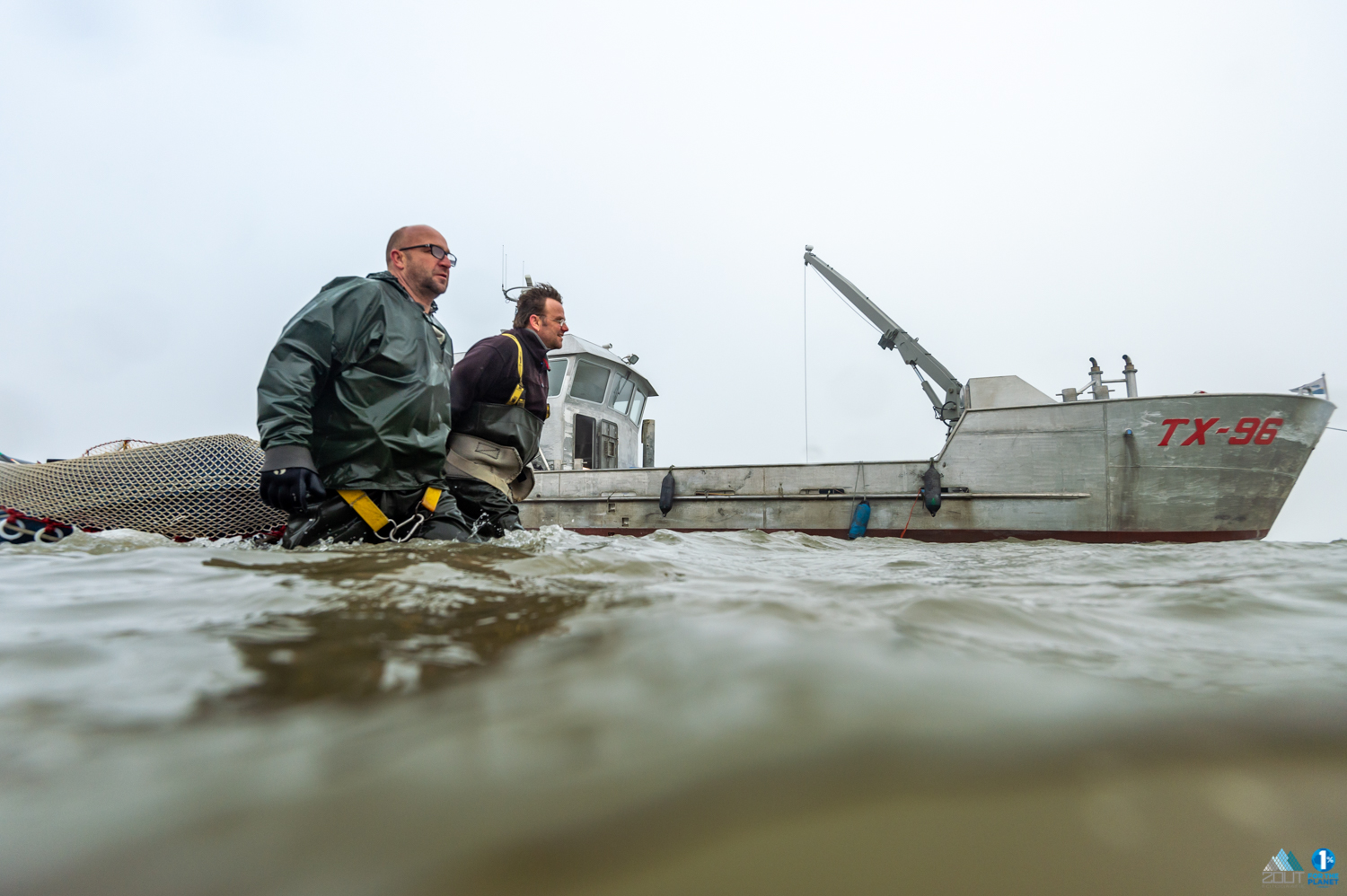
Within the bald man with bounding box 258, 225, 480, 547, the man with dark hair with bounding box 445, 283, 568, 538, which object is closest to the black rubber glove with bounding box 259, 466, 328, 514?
the bald man with bounding box 258, 225, 480, 547

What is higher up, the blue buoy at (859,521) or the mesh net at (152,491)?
the mesh net at (152,491)

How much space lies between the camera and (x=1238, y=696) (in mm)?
609

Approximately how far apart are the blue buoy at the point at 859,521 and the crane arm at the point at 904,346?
264 centimetres

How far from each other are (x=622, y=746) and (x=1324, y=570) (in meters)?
2.25

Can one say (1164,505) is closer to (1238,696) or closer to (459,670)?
(1238,696)

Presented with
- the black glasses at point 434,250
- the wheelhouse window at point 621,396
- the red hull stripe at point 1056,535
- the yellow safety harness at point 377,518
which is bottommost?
the red hull stripe at point 1056,535

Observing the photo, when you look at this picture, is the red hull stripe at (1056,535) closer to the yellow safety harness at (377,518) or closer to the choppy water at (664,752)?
the yellow safety harness at (377,518)

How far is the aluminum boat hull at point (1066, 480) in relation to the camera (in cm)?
632

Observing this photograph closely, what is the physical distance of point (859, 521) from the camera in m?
7.09

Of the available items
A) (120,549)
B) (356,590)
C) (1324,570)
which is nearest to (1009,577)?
(1324,570)

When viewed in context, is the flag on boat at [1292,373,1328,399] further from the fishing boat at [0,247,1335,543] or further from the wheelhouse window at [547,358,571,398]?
the wheelhouse window at [547,358,571,398]

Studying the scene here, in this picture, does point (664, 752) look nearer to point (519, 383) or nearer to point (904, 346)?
point (519, 383)

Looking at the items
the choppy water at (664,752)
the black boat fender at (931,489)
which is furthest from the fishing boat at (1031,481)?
the choppy water at (664,752)

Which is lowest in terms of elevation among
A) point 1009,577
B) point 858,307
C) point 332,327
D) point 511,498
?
point 1009,577
